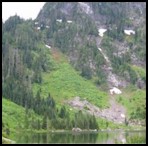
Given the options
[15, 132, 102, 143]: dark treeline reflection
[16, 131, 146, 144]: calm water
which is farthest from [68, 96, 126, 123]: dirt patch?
[15, 132, 102, 143]: dark treeline reflection

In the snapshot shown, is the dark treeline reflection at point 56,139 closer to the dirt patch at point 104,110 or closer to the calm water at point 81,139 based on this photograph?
the calm water at point 81,139

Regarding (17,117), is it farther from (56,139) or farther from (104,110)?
(56,139)

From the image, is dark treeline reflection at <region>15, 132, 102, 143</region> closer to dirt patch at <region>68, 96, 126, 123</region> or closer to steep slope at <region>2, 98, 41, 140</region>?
steep slope at <region>2, 98, 41, 140</region>

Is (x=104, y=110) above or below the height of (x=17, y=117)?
Answer: below

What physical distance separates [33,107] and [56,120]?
14.2 m

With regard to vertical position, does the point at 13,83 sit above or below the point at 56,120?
above

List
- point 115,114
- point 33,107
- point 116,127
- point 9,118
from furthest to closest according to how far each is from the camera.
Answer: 1. point 115,114
2. point 116,127
3. point 33,107
4. point 9,118

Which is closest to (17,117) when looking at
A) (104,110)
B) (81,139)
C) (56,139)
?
(104,110)

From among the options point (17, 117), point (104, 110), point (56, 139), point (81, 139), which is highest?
point (56, 139)

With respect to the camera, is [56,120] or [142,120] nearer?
[56,120]

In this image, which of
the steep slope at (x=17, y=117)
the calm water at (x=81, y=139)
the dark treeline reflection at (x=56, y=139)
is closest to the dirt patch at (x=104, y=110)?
the steep slope at (x=17, y=117)

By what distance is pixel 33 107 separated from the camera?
164250 millimetres

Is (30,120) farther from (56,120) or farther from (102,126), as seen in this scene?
(102,126)

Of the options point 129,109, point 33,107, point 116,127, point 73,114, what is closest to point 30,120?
point 33,107
